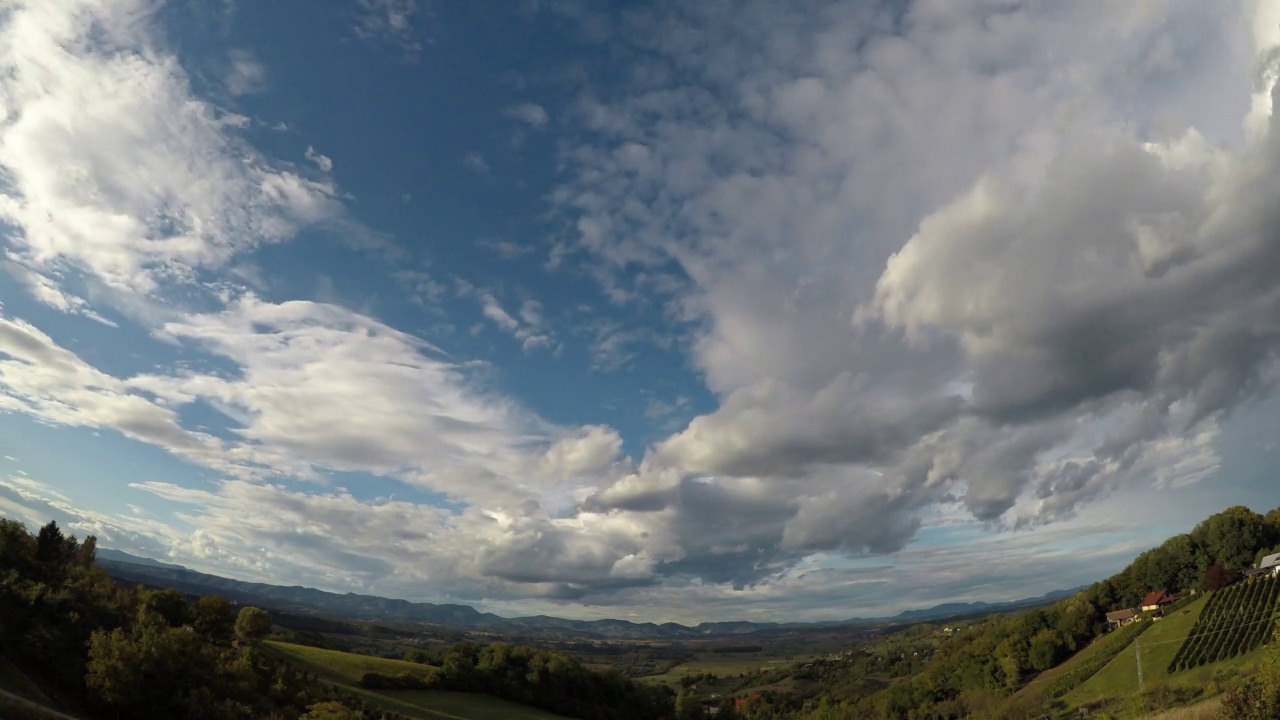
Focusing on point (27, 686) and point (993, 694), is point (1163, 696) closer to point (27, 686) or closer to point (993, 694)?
point (993, 694)

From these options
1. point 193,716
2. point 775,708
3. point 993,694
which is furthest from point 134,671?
point 775,708

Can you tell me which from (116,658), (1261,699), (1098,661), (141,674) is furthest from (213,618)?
(1098,661)

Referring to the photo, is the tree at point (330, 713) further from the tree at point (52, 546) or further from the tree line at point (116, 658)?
the tree at point (52, 546)

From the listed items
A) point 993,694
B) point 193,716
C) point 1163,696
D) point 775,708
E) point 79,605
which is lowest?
point 775,708

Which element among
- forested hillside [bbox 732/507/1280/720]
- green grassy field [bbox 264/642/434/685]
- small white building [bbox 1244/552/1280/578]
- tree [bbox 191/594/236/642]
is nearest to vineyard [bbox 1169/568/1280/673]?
small white building [bbox 1244/552/1280/578]

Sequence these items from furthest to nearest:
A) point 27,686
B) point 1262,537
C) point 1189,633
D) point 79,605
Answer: point 1262,537, point 1189,633, point 79,605, point 27,686
